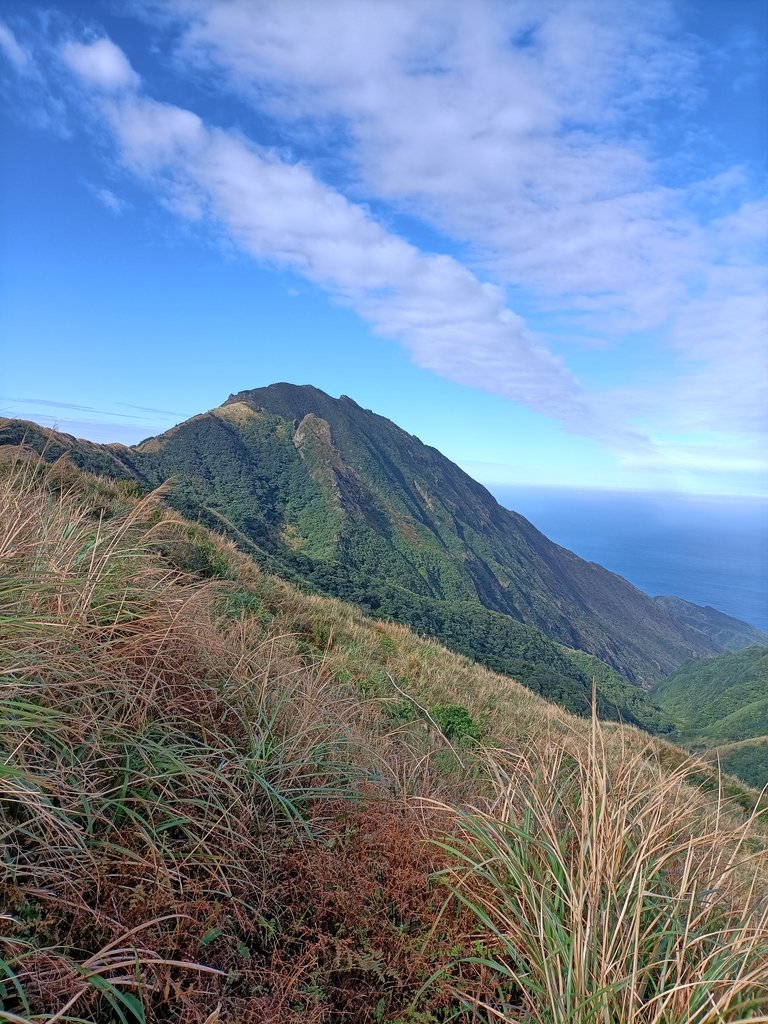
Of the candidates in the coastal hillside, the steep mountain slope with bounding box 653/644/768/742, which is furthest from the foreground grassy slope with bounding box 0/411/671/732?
the steep mountain slope with bounding box 653/644/768/742

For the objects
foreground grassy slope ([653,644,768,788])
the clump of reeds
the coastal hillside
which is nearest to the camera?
the clump of reeds

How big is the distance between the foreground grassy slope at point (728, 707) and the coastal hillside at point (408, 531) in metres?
11.3

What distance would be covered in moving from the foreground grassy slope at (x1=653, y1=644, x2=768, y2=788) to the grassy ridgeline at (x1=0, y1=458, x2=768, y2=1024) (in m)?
26.5

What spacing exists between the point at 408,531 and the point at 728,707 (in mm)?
55423

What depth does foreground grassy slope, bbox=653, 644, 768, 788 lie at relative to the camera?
26.8 meters

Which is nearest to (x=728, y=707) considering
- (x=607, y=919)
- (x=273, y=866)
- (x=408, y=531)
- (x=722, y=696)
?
(x=722, y=696)

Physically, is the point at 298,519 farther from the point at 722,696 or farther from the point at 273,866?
the point at 273,866

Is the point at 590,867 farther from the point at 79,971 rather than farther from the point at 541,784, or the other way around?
the point at 79,971

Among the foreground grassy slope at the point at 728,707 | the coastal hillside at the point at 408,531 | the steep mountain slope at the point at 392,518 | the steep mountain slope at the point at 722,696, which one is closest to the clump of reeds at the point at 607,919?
the coastal hillside at the point at 408,531

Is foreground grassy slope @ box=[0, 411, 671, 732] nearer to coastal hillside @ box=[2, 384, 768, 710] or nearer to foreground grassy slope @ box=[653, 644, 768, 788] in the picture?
coastal hillside @ box=[2, 384, 768, 710]

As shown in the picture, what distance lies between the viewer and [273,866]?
187cm

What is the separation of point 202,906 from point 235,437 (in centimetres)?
10336

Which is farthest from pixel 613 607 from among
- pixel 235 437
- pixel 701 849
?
pixel 701 849

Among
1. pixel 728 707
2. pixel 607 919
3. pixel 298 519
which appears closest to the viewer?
pixel 607 919
